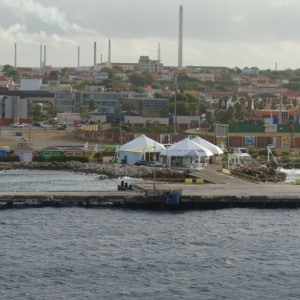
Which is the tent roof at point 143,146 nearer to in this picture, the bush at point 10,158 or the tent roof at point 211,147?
the tent roof at point 211,147

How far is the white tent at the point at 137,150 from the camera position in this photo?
289 feet

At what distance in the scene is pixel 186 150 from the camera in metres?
84.4

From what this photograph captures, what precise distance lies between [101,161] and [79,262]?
153 feet

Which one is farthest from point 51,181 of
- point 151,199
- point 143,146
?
point 151,199

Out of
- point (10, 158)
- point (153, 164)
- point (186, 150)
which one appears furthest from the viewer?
point (10, 158)

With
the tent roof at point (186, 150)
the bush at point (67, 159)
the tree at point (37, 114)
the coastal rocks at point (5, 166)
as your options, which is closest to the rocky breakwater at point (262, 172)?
the tent roof at point (186, 150)

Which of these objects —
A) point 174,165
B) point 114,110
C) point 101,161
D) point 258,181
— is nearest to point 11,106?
point 114,110

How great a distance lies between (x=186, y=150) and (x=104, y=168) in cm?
738

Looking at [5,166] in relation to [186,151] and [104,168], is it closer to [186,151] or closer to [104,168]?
[104,168]

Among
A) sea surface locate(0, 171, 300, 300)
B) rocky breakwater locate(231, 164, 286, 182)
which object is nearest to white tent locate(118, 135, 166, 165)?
rocky breakwater locate(231, 164, 286, 182)

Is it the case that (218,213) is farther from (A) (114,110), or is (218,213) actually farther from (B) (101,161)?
(A) (114,110)

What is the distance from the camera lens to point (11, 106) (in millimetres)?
144125

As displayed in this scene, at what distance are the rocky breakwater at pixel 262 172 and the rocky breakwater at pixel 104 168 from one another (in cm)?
490

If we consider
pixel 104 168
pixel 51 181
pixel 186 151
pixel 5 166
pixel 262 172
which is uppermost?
pixel 186 151
